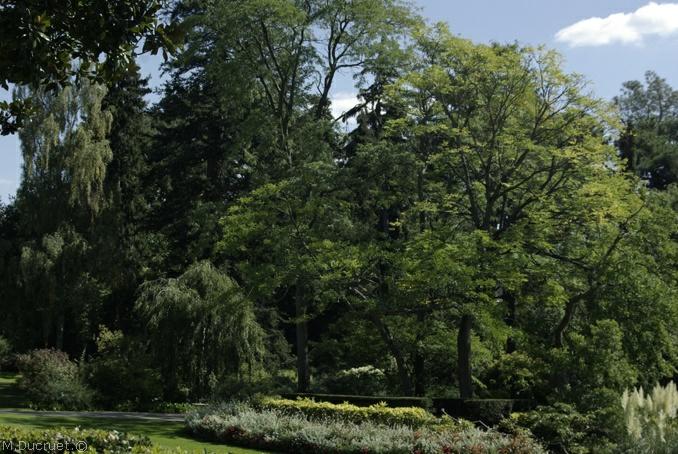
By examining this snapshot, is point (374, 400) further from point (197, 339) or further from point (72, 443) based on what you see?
point (72, 443)

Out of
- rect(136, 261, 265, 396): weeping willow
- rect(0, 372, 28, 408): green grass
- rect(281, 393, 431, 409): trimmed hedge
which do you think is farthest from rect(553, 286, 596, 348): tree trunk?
rect(0, 372, 28, 408): green grass

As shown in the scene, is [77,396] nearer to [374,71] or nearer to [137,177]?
[137,177]

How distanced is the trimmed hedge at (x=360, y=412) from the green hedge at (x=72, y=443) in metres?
6.88

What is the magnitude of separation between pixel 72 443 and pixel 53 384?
528 inches

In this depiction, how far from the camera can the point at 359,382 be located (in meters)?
23.6

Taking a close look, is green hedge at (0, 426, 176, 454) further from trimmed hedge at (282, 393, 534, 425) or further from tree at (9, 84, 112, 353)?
tree at (9, 84, 112, 353)

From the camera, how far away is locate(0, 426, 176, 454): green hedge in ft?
30.6

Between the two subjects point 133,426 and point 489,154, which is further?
point 489,154

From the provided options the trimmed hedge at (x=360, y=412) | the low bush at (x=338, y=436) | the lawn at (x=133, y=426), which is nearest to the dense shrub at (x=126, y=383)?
the lawn at (x=133, y=426)

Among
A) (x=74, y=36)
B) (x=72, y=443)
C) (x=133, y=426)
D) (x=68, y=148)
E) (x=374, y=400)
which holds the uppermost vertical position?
(x=68, y=148)

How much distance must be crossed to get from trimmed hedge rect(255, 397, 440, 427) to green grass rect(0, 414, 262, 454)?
2509 millimetres

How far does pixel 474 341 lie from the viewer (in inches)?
864

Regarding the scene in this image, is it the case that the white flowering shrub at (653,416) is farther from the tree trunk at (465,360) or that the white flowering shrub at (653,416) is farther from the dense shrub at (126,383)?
the dense shrub at (126,383)

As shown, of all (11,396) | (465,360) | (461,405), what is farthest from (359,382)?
(11,396)
